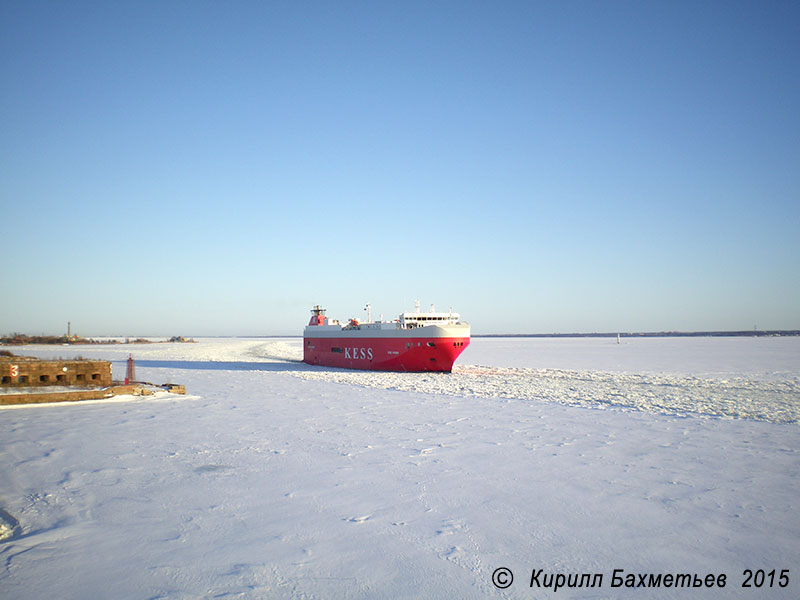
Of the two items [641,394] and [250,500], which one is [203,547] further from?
[641,394]

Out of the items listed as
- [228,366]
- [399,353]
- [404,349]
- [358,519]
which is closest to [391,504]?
[358,519]

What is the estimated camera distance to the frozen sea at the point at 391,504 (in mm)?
4129

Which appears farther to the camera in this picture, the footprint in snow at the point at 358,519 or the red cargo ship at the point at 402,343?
the red cargo ship at the point at 402,343

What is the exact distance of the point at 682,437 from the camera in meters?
9.52

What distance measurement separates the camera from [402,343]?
1052 inches

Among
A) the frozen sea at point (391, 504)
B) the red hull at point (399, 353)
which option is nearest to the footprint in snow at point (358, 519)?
the frozen sea at point (391, 504)

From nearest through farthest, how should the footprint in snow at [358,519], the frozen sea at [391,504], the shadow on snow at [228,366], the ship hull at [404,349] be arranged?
the frozen sea at [391,504] < the footprint in snow at [358,519] < the ship hull at [404,349] < the shadow on snow at [228,366]

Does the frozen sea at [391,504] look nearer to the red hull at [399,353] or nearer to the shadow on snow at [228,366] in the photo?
the red hull at [399,353]

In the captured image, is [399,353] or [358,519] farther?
[399,353]

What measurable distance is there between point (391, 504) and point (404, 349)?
68.5ft

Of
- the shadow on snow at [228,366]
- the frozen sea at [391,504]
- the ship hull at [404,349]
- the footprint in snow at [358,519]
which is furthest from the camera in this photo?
the shadow on snow at [228,366]

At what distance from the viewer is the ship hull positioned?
84.8ft

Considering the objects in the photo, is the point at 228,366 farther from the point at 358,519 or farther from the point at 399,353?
the point at 358,519

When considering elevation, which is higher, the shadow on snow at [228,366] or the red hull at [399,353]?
the red hull at [399,353]
